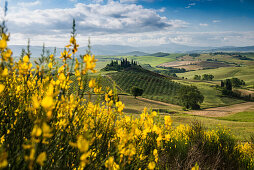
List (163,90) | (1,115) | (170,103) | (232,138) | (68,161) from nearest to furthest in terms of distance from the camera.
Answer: (68,161), (1,115), (232,138), (170,103), (163,90)

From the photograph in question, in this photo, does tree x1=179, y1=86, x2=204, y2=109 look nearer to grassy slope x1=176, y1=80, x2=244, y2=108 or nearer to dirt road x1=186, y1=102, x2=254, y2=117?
dirt road x1=186, y1=102, x2=254, y2=117

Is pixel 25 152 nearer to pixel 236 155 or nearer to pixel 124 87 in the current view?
pixel 236 155

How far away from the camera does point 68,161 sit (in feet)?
7.25

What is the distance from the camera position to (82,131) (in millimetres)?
2512

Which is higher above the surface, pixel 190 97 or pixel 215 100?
pixel 190 97

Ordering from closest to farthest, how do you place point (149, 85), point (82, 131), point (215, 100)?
1. point (82, 131)
2. point (215, 100)
3. point (149, 85)

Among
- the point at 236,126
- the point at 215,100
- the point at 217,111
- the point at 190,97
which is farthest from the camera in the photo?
the point at 215,100

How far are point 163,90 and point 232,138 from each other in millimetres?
59619

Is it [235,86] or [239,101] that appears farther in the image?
[235,86]

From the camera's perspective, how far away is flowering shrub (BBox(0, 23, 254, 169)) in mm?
1560

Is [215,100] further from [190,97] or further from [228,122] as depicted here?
[228,122]

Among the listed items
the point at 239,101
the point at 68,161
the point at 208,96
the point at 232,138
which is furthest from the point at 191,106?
the point at 68,161

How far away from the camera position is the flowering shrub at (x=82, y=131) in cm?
156

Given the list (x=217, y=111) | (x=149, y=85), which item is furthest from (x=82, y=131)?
(x=149, y=85)
